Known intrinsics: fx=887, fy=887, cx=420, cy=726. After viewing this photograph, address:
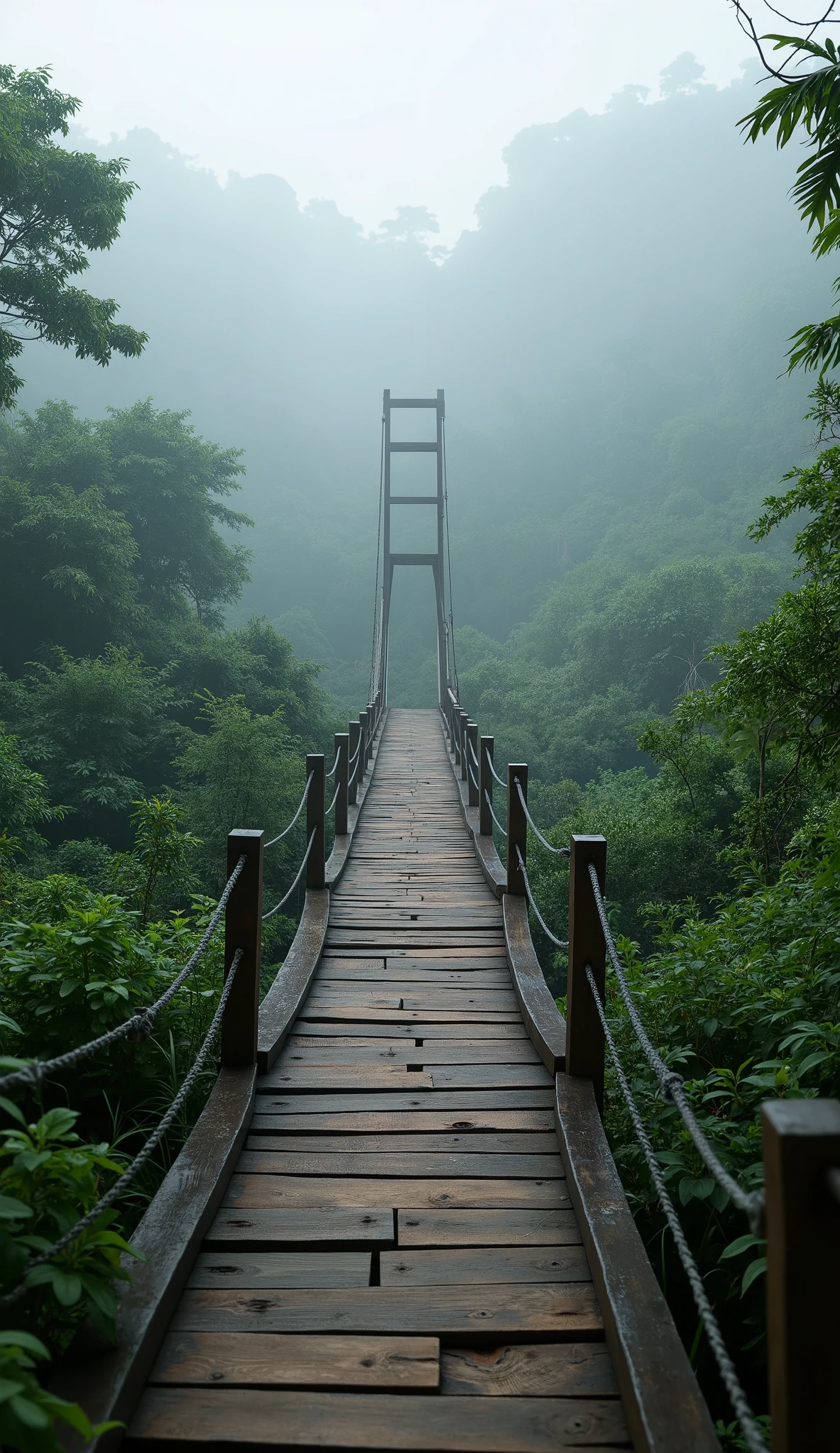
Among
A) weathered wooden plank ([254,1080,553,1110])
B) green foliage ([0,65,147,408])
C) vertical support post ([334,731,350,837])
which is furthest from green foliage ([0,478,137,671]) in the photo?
weathered wooden plank ([254,1080,553,1110])

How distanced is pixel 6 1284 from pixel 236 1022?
108 cm

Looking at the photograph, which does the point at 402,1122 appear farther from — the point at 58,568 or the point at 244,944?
the point at 58,568

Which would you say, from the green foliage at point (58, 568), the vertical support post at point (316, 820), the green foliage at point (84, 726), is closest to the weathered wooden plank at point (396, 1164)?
the vertical support post at point (316, 820)

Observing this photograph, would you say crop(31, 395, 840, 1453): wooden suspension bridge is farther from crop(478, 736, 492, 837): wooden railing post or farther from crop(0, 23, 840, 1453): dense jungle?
crop(478, 736, 492, 837): wooden railing post

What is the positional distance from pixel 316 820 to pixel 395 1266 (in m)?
2.46

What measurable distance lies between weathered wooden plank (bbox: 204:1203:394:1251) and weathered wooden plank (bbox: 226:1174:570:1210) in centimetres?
2

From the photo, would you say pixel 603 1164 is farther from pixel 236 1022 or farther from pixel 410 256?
pixel 410 256

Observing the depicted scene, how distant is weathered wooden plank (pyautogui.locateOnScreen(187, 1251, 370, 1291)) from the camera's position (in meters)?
1.52

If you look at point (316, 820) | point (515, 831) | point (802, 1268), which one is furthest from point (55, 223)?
point (802, 1268)

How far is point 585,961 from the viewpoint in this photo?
2010 millimetres

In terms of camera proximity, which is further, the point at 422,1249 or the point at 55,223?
the point at 55,223

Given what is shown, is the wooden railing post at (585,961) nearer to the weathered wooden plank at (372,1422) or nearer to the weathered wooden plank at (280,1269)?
the weathered wooden plank at (280,1269)

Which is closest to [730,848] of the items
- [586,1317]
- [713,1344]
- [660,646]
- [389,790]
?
[389,790]

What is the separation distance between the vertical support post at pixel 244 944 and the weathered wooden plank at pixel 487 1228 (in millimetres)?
613
